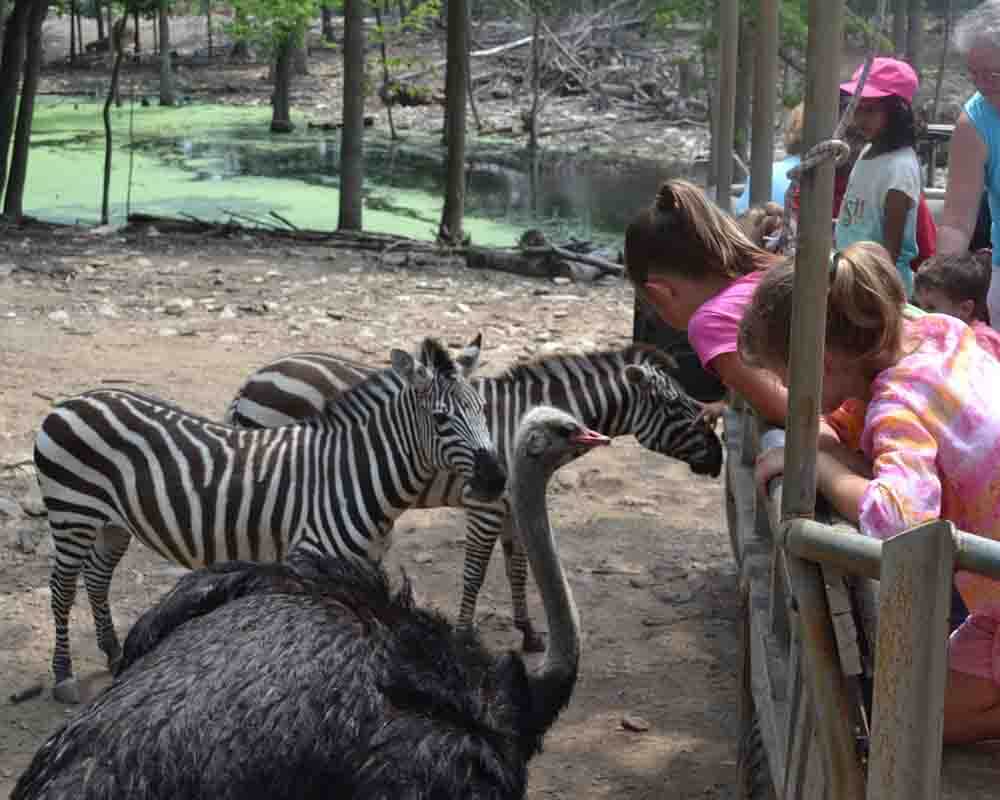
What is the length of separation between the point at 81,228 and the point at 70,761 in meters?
12.2

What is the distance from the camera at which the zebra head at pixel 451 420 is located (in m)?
5.15

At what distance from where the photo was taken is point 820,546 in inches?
87.4

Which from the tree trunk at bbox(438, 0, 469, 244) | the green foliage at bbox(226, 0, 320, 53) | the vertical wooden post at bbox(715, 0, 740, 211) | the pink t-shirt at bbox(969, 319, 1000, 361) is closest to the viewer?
the pink t-shirt at bbox(969, 319, 1000, 361)

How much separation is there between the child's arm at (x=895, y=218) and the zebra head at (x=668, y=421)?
1056 millimetres

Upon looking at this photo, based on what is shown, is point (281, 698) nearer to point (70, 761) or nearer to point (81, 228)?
point (70, 761)

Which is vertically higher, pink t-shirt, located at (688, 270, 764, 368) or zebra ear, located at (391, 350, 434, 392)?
pink t-shirt, located at (688, 270, 764, 368)

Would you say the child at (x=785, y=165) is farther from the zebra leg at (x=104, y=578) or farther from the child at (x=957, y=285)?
the zebra leg at (x=104, y=578)

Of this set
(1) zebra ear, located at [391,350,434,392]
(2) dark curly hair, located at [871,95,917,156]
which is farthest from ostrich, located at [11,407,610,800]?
(2) dark curly hair, located at [871,95,917,156]

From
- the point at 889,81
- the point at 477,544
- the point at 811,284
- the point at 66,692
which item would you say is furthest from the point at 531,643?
the point at 811,284

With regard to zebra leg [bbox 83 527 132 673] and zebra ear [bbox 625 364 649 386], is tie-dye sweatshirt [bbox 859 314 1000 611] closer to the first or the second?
zebra ear [bbox 625 364 649 386]

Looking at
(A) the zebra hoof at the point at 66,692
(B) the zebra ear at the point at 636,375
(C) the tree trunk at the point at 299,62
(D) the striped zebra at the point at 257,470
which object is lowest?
(A) the zebra hoof at the point at 66,692

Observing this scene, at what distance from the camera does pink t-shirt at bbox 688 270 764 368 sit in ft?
12.3

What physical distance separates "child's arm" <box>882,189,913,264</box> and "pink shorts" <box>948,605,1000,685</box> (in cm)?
260

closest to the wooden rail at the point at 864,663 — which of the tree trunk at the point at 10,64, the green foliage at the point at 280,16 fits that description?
the tree trunk at the point at 10,64
